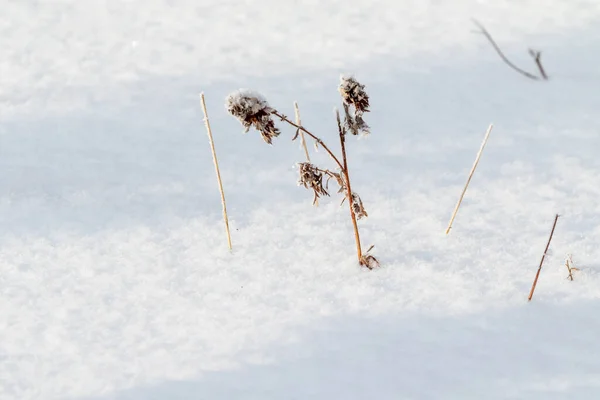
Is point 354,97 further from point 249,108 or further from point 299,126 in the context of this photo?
point 249,108

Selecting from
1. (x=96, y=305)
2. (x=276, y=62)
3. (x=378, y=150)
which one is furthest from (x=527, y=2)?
(x=96, y=305)

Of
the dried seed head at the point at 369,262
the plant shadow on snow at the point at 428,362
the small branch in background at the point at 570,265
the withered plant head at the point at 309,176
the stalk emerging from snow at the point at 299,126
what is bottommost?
the plant shadow on snow at the point at 428,362

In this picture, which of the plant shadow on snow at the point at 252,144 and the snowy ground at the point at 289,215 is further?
the plant shadow on snow at the point at 252,144

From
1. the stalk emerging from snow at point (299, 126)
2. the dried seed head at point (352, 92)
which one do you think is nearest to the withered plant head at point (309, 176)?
the stalk emerging from snow at point (299, 126)

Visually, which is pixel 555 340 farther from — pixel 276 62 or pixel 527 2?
pixel 527 2

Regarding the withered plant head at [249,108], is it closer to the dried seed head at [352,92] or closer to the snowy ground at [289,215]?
the dried seed head at [352,92]

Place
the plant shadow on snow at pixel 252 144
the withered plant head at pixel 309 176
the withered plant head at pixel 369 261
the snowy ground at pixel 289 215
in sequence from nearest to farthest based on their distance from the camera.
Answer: the snowy ground at pixel 289 215, the withered plant head at pixel 309 176, the withered plant head at pixel 369 261, the plant shadow on snow at pixel 252 144

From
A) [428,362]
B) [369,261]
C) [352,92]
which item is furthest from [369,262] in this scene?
[352,92]
